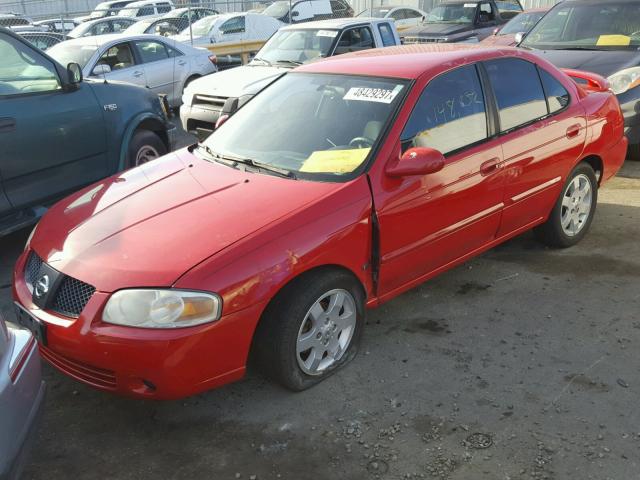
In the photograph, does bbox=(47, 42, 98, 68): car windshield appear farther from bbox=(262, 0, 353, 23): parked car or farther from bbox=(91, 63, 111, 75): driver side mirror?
bbox=(262, 0, 353, 23): parked car

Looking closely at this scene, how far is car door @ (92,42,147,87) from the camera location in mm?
Answer: 9953

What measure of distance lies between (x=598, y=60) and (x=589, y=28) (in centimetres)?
86

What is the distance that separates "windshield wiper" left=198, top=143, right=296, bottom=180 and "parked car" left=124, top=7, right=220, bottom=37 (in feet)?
38.2

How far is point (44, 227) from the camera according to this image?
11.5ft

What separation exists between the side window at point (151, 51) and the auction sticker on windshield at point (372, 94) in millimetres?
7714

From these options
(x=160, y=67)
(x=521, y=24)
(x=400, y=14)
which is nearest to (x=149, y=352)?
(x=160, y=67)

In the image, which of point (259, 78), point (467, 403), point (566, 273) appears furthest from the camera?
point (259, 78)

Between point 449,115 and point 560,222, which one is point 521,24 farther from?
point 449,115

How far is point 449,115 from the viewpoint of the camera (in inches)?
148

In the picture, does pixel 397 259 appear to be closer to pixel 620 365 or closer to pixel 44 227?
pixel 620 365

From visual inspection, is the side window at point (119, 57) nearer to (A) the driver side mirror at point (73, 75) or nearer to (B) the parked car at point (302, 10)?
(A) the driver side mirror at point (73, 75)

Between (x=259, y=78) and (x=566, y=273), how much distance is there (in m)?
5.25

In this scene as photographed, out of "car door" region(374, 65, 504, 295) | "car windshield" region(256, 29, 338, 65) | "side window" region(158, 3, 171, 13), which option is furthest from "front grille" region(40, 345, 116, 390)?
"side window" region(158, 3, 171, 13)

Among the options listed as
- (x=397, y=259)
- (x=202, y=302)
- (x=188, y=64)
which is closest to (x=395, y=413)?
(x=397, y=259)
